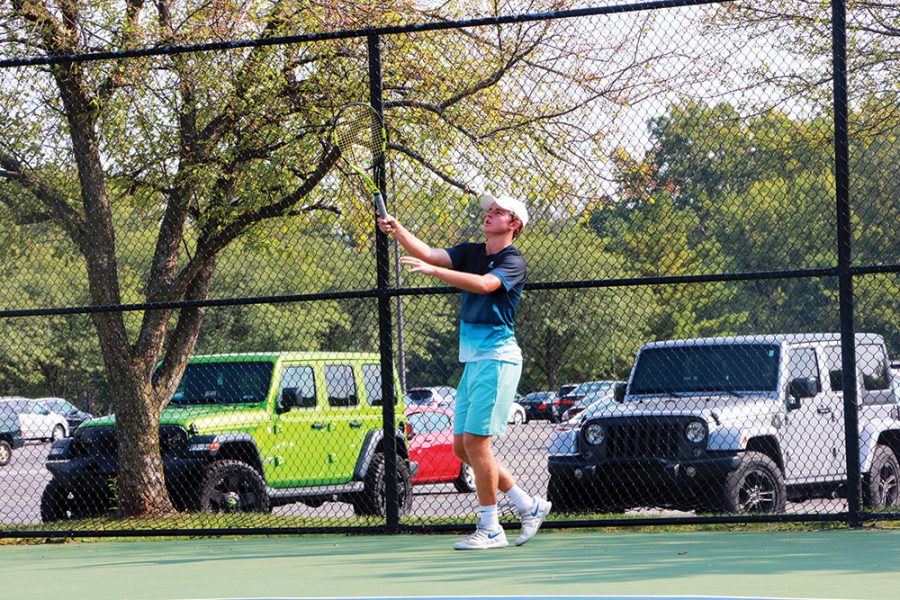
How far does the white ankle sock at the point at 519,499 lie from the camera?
7617 millimetres

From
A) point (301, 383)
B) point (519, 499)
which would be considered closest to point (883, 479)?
point (519, 499)

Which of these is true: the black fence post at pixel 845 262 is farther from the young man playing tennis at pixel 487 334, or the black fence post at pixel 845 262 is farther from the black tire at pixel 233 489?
the black tire at pixel 233 489

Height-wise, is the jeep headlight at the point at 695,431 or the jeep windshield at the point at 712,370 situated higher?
the jeep windshield at the point at 712,370

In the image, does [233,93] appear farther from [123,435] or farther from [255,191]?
[123,435]

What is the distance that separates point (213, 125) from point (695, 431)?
4.60 metres

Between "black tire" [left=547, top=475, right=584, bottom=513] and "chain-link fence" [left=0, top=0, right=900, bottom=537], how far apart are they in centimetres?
3

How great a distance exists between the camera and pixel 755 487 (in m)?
10.5

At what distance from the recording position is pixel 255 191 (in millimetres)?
10844

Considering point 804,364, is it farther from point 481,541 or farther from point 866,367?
point 481,541

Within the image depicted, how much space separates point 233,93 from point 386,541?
422cm

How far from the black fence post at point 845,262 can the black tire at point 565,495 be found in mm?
3060

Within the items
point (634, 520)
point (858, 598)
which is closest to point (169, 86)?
point (634, 520)

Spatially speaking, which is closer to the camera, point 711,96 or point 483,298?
point 483,298

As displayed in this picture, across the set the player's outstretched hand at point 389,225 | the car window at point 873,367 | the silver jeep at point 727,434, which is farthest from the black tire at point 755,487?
the player's outstretched hand at point 389,225
